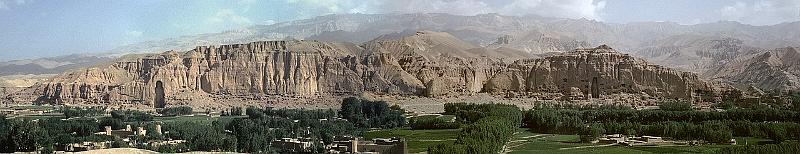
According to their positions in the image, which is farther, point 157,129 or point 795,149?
point 157,129

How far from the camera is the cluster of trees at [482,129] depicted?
171ft

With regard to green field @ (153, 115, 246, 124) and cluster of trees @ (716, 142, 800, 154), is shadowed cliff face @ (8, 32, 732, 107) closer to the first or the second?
green field @ (153, 115, 246, 124)

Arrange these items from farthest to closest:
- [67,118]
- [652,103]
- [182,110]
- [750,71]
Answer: [750,71], [652,103], [182,110], [67,118]

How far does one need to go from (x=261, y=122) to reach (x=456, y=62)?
60873 mm

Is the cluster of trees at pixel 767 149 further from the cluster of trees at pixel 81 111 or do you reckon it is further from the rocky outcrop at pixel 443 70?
the cluster of trees at pixel 81 111

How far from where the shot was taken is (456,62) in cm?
14400

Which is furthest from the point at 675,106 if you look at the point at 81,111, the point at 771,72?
the point at 771,72

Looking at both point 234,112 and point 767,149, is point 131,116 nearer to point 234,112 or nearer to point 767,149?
point 234,112

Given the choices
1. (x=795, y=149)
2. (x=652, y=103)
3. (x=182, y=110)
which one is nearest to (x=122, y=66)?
(x=182, y=110)

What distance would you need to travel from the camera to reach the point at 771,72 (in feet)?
558

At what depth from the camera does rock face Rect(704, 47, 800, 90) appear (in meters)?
160

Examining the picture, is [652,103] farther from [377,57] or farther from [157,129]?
[157,129]

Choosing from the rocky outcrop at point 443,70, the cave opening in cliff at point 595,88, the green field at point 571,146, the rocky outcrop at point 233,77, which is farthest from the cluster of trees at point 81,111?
the cave opening in cliff at point 595,88

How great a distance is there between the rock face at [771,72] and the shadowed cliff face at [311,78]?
48.0m
